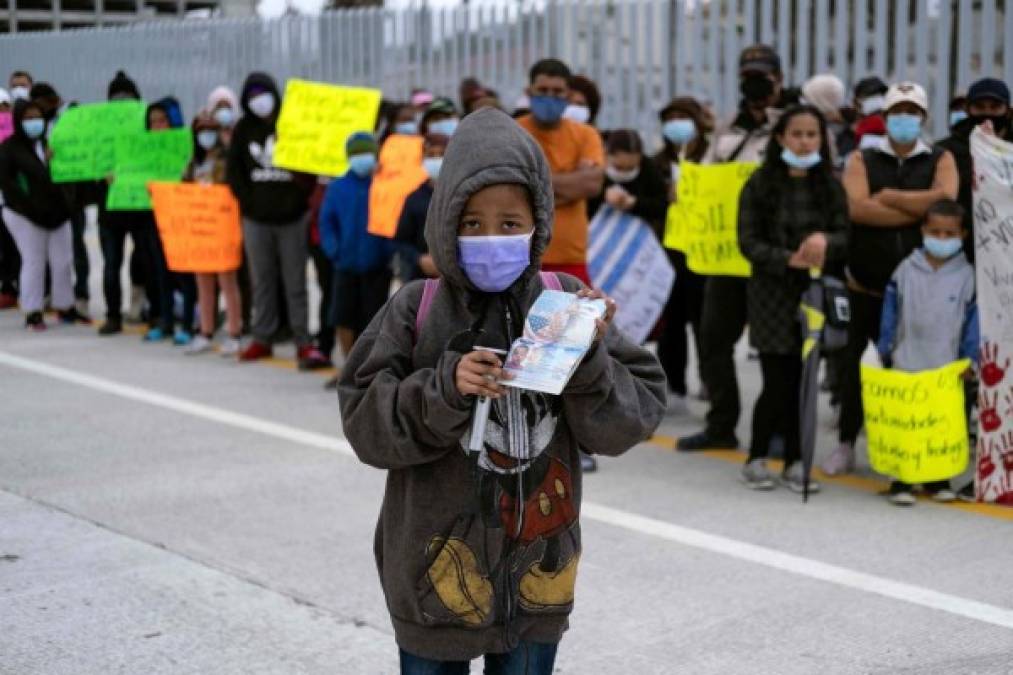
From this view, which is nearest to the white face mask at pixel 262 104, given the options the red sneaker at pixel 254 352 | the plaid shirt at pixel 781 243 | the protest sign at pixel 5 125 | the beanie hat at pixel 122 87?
the red sneaker at pixel 254 352

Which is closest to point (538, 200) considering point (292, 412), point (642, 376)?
point (642, 376)

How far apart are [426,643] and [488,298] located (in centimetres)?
74

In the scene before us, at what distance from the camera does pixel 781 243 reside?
7.38 metres

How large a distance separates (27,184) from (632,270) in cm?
645

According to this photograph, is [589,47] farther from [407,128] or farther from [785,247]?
[785,247]

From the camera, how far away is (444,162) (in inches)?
129

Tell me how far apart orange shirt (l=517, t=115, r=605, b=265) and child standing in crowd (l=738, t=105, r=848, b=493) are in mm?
858

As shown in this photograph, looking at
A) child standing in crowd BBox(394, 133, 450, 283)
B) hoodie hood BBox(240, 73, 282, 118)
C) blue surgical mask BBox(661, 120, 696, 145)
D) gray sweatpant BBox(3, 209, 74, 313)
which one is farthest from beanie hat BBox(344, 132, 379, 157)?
gray sweatpant BBox(3, 209, 74, 313)

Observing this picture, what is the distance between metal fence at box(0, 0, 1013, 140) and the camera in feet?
39.4

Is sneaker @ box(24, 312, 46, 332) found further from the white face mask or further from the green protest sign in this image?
the white face mask

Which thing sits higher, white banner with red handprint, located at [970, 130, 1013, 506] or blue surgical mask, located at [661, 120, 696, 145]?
blue surgical mask, located at [661, 120, 696, 145]

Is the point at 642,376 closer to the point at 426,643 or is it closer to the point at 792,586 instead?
the point at 426,643

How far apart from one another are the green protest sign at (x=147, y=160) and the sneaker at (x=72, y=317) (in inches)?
52.7

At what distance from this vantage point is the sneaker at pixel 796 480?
738 cm
